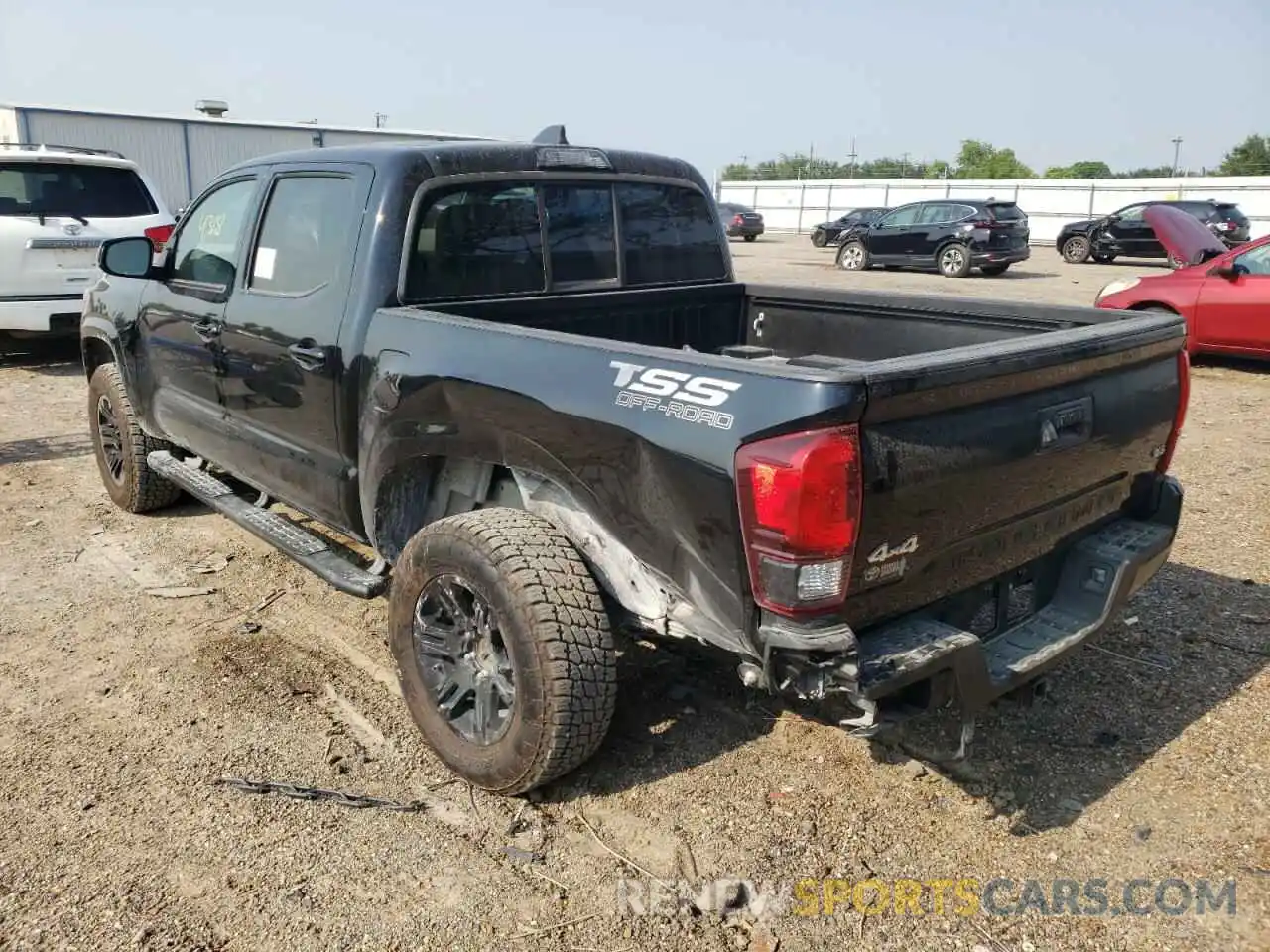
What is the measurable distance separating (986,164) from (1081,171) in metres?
13.1

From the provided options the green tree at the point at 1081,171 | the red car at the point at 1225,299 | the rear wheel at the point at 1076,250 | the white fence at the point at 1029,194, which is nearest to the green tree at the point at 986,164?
the green tree at the point at 1081,171

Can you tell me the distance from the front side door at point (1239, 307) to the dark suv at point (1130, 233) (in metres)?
12.4

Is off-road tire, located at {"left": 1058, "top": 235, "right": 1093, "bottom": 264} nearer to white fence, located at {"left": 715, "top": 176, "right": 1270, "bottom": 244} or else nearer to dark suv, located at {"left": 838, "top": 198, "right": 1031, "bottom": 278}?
dark suv, located at {"left": 838, "top": 198, "right": 1031, "bottom": 278}

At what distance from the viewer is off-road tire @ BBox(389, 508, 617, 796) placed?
9.07ft

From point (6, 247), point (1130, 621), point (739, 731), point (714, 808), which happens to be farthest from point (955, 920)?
point (6, 247)

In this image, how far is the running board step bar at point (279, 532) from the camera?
3.63 meters

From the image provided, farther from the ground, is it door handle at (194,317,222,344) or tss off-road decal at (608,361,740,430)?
tss off-road decal at (608,361,740,430)

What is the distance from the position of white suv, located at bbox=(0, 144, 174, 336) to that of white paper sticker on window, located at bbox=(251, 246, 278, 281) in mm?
5374

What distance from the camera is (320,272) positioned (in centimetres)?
371

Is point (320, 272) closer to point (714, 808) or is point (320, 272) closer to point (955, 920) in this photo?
point (714, 808)

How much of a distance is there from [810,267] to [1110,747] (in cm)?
2257

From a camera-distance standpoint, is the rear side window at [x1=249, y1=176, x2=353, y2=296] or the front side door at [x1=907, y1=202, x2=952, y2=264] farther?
the front side door at [x1=907, y1=202, x2=952, y2=264]

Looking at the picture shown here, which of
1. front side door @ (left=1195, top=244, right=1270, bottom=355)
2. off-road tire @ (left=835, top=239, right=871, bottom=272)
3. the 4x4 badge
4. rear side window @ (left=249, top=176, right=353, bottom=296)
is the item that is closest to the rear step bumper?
Answer: the 4x4 badge

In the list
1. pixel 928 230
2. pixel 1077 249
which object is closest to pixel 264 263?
pixel 928 230
